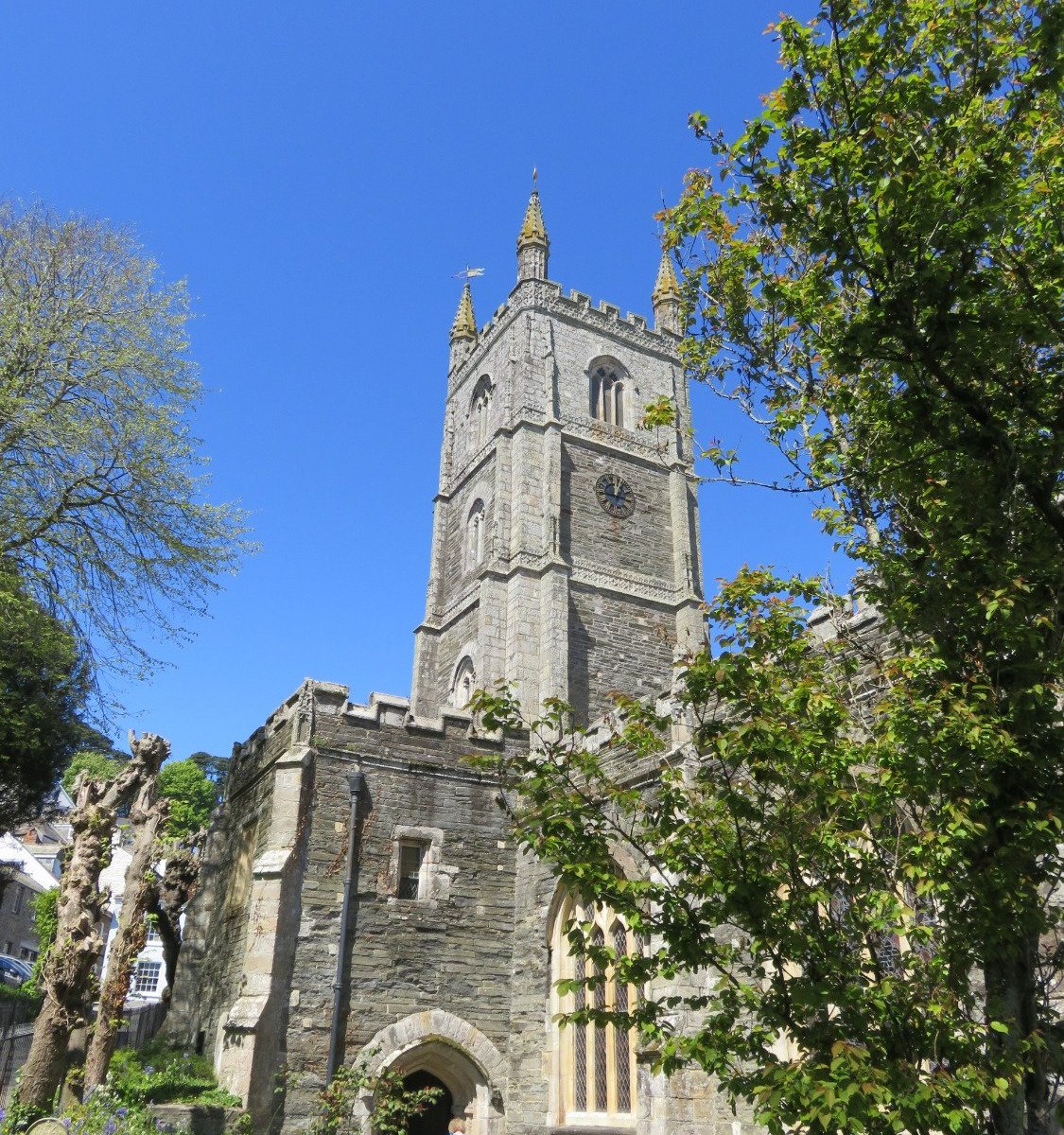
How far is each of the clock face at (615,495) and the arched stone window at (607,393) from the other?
233 centimetres

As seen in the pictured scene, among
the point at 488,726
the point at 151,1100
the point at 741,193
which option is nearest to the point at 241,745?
the point at 151,1100

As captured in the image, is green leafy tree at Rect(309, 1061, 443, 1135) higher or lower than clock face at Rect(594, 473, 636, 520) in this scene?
lower

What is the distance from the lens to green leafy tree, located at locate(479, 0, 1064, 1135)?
4965 millimetres

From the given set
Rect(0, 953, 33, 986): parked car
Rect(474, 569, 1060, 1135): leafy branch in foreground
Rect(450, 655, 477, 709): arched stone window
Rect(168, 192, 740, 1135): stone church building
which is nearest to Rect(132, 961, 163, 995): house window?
Rect(0, 953, 33, 986): parked car

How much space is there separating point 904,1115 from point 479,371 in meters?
32.7

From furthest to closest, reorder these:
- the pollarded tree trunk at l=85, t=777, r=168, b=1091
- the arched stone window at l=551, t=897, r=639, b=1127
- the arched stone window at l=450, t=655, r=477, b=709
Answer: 1. the arched stone window at l=450, t=655, r=477, b=709
2. the arched stone window at l=551, t=897, r=639, b=1127
3. the pollarded tree trunk at l=85, t=777, r=168, b=1091

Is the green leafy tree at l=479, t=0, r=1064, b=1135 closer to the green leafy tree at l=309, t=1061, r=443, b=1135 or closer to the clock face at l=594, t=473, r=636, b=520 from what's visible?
the green leafy tree at l=309, t=1061, r=443, b=1135

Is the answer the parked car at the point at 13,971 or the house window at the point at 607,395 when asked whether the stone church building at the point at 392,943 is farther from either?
the parked car at the point at 13,971

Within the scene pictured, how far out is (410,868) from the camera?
1605cm

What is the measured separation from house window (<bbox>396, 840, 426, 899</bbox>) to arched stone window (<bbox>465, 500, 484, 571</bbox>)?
15686mm

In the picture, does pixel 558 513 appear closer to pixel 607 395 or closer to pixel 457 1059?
pixel 607 395

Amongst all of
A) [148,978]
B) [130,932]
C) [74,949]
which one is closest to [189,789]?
[148,978]

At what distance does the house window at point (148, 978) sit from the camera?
43812 millimetres

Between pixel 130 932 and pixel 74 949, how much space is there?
1619 millimetres
